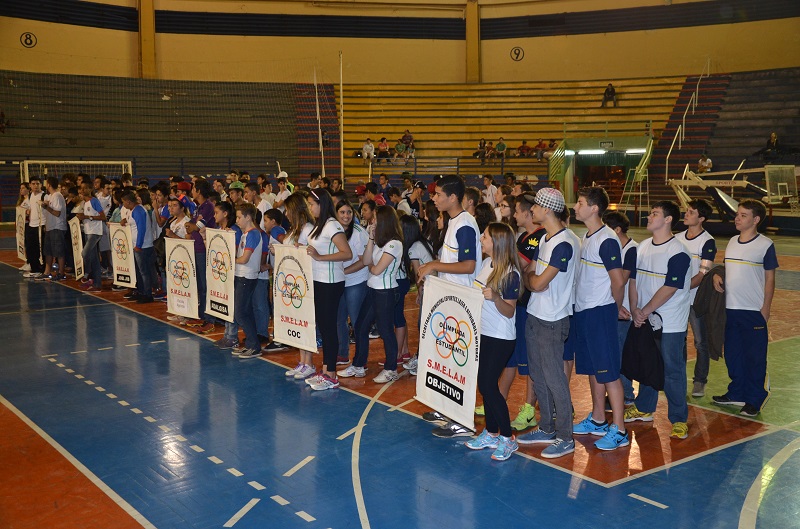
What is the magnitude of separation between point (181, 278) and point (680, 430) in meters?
6.91

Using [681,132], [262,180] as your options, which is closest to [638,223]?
[681,132]

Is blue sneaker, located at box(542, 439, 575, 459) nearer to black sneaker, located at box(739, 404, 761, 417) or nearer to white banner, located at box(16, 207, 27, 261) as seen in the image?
black sneaker, located at box(739, 404, 761, 417)

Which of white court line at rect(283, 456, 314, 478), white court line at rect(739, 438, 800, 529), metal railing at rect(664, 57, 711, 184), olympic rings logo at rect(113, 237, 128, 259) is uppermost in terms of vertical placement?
metal railing at rect(664, 57, 711, 184)

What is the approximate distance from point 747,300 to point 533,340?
2.28 m

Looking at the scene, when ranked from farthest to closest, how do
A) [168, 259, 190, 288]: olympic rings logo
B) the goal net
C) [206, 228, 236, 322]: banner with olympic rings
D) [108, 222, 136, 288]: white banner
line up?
the goal net, [108, 222, 136, 288]: white banner, [168, 259, 190, 288]: olympic rings logo, [206, 228, 236, 322]: banner with olympic rings

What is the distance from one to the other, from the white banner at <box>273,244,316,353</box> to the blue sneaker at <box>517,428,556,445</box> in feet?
8.50

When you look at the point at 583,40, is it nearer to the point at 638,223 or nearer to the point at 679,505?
the point at 638,223

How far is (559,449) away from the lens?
580 centimetres

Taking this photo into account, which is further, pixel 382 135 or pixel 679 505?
pixel 382 135

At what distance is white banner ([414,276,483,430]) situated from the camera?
5.79 meters

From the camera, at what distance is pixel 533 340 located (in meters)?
5.81

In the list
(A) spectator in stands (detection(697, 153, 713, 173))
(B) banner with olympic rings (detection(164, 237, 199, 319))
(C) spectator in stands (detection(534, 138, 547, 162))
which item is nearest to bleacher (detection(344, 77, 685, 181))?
(C) spectator in stands (detection(534, 138, 547, 162))

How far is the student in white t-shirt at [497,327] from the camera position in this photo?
551 centimetres

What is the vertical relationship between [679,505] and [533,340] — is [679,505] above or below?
below
